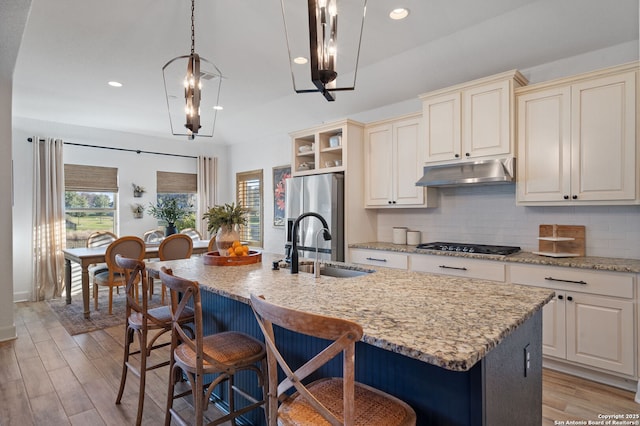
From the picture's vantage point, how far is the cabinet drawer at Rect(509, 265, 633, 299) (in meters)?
2.41

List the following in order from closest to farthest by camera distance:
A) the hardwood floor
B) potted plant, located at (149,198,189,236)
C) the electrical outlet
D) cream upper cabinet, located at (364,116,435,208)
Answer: the electrical outlet < the hardwood floor < cream upper cabinet, located at (364,116,435,208) < potted plant, located at (149,198,189,236)

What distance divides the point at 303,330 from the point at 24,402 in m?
2.60

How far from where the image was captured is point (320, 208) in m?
4.18

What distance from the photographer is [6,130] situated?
3451 millimetres

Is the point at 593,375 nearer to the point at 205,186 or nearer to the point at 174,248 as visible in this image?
the point at 174,248

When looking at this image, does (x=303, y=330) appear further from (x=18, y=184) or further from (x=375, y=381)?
(x=18, y=184)

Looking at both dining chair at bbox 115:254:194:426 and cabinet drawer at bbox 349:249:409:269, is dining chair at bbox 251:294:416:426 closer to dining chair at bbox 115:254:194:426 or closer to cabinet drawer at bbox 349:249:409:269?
dining chair at bbox 115:254:194:426

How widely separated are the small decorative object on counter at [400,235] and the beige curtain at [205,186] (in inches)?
158

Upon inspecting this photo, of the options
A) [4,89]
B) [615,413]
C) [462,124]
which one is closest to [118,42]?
[4,89]

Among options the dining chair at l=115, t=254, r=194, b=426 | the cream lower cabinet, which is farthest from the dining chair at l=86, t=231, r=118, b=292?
the cream lower cabinet

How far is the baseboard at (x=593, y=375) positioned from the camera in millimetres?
2443

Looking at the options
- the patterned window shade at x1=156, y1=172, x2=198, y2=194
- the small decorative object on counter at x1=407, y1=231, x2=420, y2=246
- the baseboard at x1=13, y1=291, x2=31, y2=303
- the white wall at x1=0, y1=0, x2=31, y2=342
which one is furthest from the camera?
the patterned window shade at x1=156, y1=172, x2=198, y2=194

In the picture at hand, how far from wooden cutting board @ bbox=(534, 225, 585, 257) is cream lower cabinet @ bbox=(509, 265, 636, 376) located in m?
0.35

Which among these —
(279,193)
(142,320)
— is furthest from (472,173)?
(279,193)
